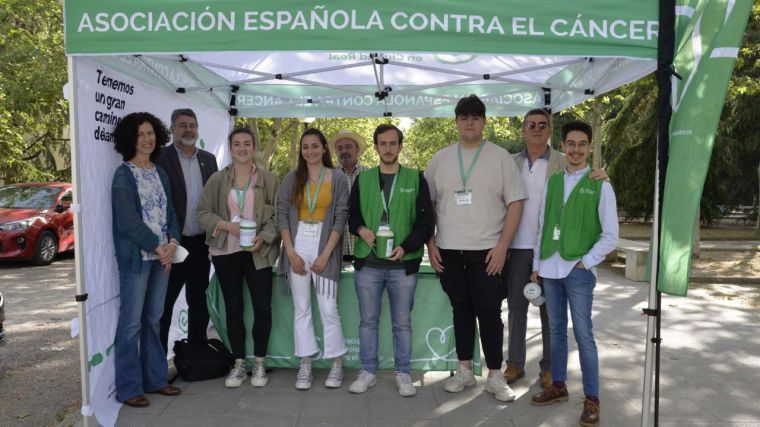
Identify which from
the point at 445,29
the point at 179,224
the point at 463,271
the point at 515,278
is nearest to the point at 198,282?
the point at 179,224

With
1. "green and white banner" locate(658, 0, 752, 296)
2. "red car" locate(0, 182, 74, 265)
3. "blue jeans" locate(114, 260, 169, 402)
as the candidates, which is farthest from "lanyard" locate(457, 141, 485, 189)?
"red car" locate(0, 182, 74, 265)

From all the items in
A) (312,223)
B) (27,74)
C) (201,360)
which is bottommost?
(201,360)

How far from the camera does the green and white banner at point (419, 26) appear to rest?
3146 millimetres

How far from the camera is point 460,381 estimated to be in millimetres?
4270

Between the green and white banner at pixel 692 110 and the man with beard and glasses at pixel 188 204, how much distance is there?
3263mm

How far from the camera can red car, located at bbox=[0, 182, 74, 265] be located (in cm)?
1037

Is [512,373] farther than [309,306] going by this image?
Yes

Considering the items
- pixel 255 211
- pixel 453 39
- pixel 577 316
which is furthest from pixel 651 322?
pixel 255 211

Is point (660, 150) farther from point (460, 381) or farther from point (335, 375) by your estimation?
point (335, 375)

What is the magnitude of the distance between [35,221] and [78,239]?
28.1 feet

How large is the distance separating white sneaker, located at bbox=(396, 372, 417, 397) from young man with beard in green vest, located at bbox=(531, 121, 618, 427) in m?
1.07

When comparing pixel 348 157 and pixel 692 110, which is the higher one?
pixel 692 110

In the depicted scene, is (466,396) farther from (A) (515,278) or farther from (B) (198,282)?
(B) (198,282)

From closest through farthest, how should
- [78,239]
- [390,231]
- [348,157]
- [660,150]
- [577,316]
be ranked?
[660,150], [78,239], [577,316], [390,231], [348,157]
